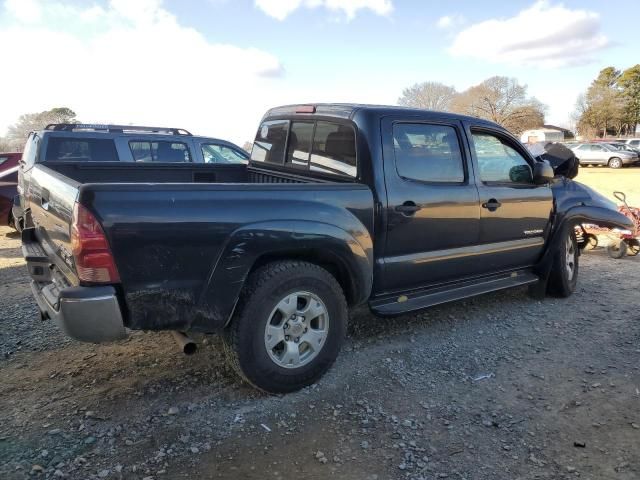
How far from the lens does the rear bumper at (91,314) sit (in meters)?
2.69

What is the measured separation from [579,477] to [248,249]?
2154mm

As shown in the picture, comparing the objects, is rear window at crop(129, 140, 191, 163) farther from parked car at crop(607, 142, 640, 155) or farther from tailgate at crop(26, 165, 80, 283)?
parked car at crop(607, 142, 640, 155)

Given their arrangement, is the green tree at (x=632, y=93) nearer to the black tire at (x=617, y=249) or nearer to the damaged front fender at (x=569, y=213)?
the black tire at (x=617, y=249)

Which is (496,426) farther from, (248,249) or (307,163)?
(307,163)

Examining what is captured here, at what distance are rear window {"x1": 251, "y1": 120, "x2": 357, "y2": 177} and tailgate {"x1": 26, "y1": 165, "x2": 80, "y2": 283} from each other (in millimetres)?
1905

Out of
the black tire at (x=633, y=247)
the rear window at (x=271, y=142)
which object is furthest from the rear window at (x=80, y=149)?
the black tire at (x=633, y=247)

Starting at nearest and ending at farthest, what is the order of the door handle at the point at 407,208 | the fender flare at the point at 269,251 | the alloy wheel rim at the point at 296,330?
the fender flare at the point at 269,251 → the alloy wheel rim at the point at 296,330 → the door handle at the point at 407,208

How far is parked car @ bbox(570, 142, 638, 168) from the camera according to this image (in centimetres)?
3048

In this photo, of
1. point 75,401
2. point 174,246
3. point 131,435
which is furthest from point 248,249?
point 75,401

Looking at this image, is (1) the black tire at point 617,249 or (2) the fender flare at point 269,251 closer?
(2) the fender flare at point 269,251

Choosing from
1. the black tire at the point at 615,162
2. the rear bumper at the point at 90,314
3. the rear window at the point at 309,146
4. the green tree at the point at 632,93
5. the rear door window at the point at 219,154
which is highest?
the green tree at the point at 632,93

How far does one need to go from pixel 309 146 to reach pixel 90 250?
7.24 ft

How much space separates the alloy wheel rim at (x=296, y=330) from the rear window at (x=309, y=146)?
42.5 inches

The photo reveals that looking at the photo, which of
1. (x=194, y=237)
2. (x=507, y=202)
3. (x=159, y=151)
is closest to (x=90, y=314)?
(x=194, y=237)
